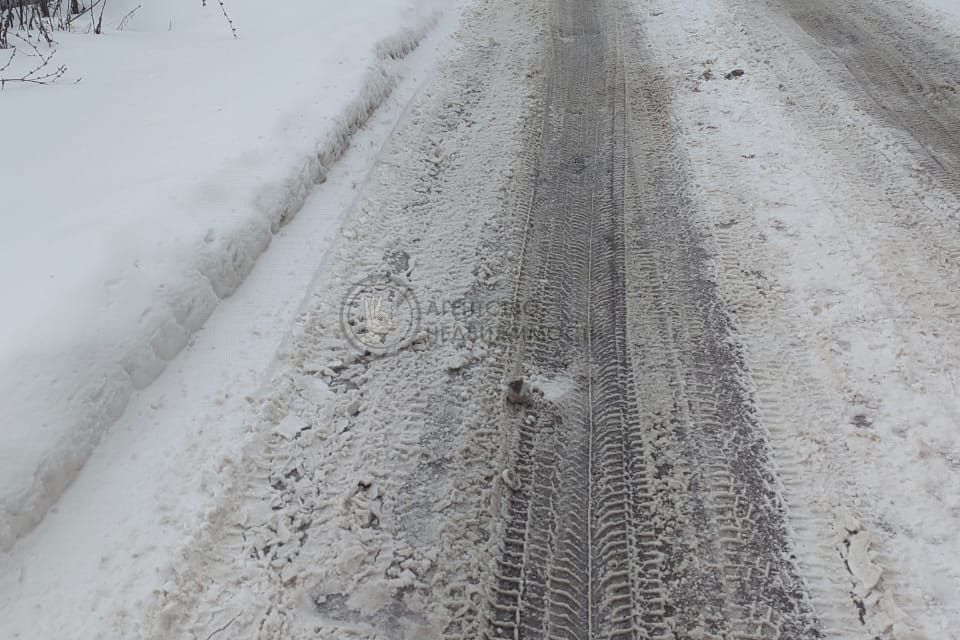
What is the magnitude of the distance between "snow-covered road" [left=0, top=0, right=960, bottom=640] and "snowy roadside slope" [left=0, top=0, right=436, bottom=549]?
0.14m

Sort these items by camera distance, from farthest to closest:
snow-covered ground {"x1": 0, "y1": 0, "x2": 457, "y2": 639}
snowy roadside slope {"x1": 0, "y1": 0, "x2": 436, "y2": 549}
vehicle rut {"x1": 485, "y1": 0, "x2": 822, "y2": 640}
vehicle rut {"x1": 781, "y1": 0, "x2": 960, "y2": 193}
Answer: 1. vehicle rut {"x1": 781, "y1": 0, "x2": 960, "y2": 193}
2. snowy roadside slope {"x1": 0, "y1": 0, "x2": 436, "y2": 549}
3. vehicle rut {"x1": 485, "y1": 0, "x2": 822, "y2": 640}
4. snow-covered ground {"x1": 0, "y1": 0, "x2": 457, "y2": 639}

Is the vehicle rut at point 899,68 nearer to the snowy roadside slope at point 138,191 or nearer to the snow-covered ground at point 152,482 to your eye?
the snowy roadside slope at point 138,191

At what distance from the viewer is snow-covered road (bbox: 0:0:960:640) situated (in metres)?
2.12

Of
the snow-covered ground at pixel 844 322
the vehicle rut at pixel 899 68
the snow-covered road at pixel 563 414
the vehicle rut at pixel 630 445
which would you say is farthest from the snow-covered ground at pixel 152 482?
the vehicle rut at pixel 899 68

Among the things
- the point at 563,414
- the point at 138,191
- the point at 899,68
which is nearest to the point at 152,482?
the point at 563,414

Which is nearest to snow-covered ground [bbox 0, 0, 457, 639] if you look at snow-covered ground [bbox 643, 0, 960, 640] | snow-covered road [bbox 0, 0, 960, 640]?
snow-covered road [bbox 0, 0, 960, 640]

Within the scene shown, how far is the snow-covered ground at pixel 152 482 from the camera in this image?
2.02 m

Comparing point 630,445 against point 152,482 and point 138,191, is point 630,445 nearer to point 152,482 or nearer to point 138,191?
point 152,482

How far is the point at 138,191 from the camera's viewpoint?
136 inches

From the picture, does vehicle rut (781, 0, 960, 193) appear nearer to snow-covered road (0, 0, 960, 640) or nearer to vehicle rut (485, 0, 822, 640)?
snow-covered road (0, 0, 960, 640)

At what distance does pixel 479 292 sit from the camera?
3.35m

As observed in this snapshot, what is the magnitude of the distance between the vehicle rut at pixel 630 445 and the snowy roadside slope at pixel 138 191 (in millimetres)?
1580

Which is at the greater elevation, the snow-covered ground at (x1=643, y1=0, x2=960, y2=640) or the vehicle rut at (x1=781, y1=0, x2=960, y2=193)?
the vehicle rut at (x1=781, y1=0, x2=960, y2=193)

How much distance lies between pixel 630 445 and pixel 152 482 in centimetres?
188
